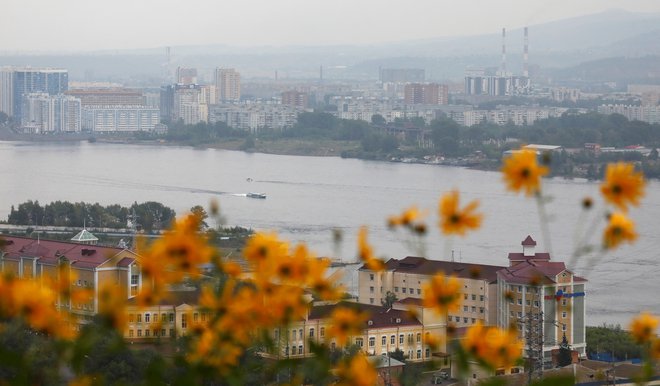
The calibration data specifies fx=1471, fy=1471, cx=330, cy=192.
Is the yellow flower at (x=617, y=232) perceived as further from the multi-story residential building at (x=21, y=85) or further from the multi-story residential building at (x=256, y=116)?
the multi-story residential building at (x=21, y=85)

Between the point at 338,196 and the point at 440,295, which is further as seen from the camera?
the point at 338,196

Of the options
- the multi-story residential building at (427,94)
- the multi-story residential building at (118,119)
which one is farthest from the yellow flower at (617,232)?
the multi-story residential building at (427,94)

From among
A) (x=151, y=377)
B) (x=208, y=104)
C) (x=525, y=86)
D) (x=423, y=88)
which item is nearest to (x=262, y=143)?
(x=208, y=104)

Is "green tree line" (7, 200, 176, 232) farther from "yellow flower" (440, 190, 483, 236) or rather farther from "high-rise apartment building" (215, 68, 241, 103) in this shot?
"high-rise apartment building" (215, 68, 241, 103)

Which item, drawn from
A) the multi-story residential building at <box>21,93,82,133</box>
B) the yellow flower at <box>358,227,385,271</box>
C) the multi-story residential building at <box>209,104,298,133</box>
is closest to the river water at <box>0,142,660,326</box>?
the multi-story residential building at <box>209,104,298,133</box>

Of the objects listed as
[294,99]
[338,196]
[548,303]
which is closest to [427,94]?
Result: [294,99]

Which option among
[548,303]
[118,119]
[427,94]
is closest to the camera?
[548,303]

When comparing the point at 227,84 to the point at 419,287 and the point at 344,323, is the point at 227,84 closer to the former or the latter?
the point at 419,287
